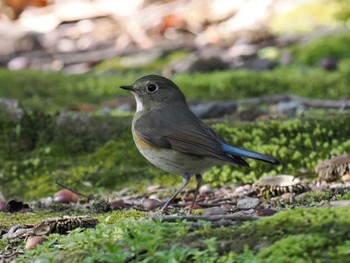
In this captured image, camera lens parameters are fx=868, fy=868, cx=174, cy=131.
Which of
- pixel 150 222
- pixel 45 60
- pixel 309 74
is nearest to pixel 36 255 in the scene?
pixel 150 222

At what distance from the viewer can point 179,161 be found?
585 centimetres

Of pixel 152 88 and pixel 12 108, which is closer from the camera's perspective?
pixel 152 88

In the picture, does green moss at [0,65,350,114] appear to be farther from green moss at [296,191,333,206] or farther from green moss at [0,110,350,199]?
green moss at [296,191,333,206]

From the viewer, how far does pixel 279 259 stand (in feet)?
12.2

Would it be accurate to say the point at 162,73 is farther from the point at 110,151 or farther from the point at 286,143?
the point at 286,143

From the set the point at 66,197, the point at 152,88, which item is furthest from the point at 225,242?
the point at 66,197

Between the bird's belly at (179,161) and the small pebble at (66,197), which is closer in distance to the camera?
the bird's belly at (179,161)

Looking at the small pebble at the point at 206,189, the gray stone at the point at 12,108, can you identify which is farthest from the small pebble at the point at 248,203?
the gray stone at the point at 12,108

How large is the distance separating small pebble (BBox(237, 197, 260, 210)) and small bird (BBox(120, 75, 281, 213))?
306mm

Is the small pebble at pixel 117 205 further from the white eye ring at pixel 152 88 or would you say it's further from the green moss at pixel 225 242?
the green moss at pixel 225 242

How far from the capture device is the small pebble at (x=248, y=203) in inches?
226

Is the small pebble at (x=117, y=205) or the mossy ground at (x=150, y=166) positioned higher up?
the mossy ground at (x=150, y=166)

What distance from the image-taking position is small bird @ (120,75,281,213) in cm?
574

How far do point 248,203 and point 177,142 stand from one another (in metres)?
0.63
